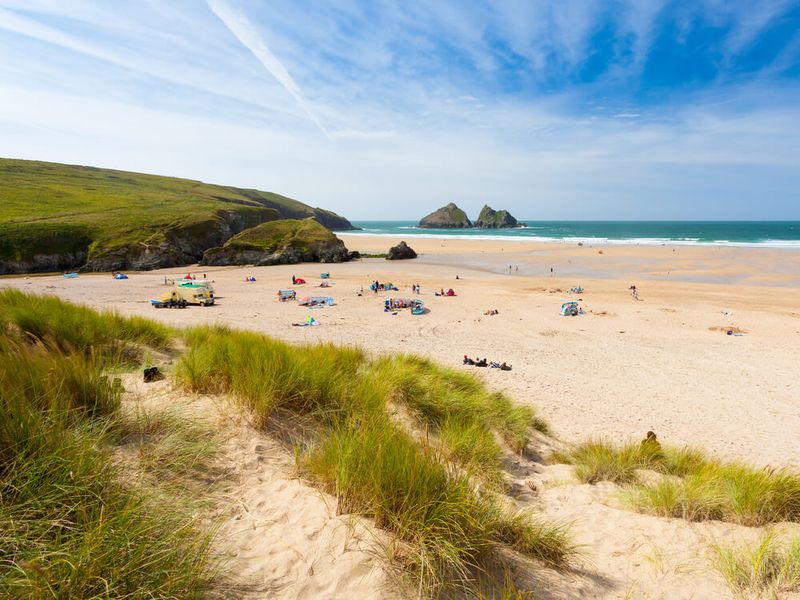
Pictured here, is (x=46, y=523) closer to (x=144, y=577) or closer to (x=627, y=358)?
(x=144, y=577)

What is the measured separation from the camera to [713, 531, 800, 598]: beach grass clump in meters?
2.79

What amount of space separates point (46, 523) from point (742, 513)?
19.1 ft

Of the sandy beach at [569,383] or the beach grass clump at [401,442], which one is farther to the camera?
the sandy beach at [569,383]

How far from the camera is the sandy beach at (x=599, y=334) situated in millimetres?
9547

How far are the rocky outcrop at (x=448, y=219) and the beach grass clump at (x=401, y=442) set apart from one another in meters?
158

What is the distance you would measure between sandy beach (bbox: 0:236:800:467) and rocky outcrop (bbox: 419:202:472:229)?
121m

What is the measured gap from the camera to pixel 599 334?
1864cm

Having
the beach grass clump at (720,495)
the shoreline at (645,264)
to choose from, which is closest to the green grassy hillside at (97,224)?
the shoreline at (645,264)

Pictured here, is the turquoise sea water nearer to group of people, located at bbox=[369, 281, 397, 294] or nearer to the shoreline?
the shoreline

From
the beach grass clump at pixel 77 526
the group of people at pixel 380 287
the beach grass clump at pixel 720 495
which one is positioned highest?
the beach grass clump at pixel 77 526

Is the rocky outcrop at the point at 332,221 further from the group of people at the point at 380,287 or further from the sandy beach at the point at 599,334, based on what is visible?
the group of people at the point at 380,287

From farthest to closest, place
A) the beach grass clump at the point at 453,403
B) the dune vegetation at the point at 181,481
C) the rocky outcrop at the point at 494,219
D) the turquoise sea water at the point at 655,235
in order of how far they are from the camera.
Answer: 1. the rocky outcrop at the point at 494,219
2. the turquoise sea water at the point at 655,235
3. the beach grass clump at the point at 453,403
4. the dune vegetation at the point at 181,481

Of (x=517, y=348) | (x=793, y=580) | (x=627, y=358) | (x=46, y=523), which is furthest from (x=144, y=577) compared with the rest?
(x=627, y=358)

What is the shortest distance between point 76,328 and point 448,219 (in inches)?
6377
